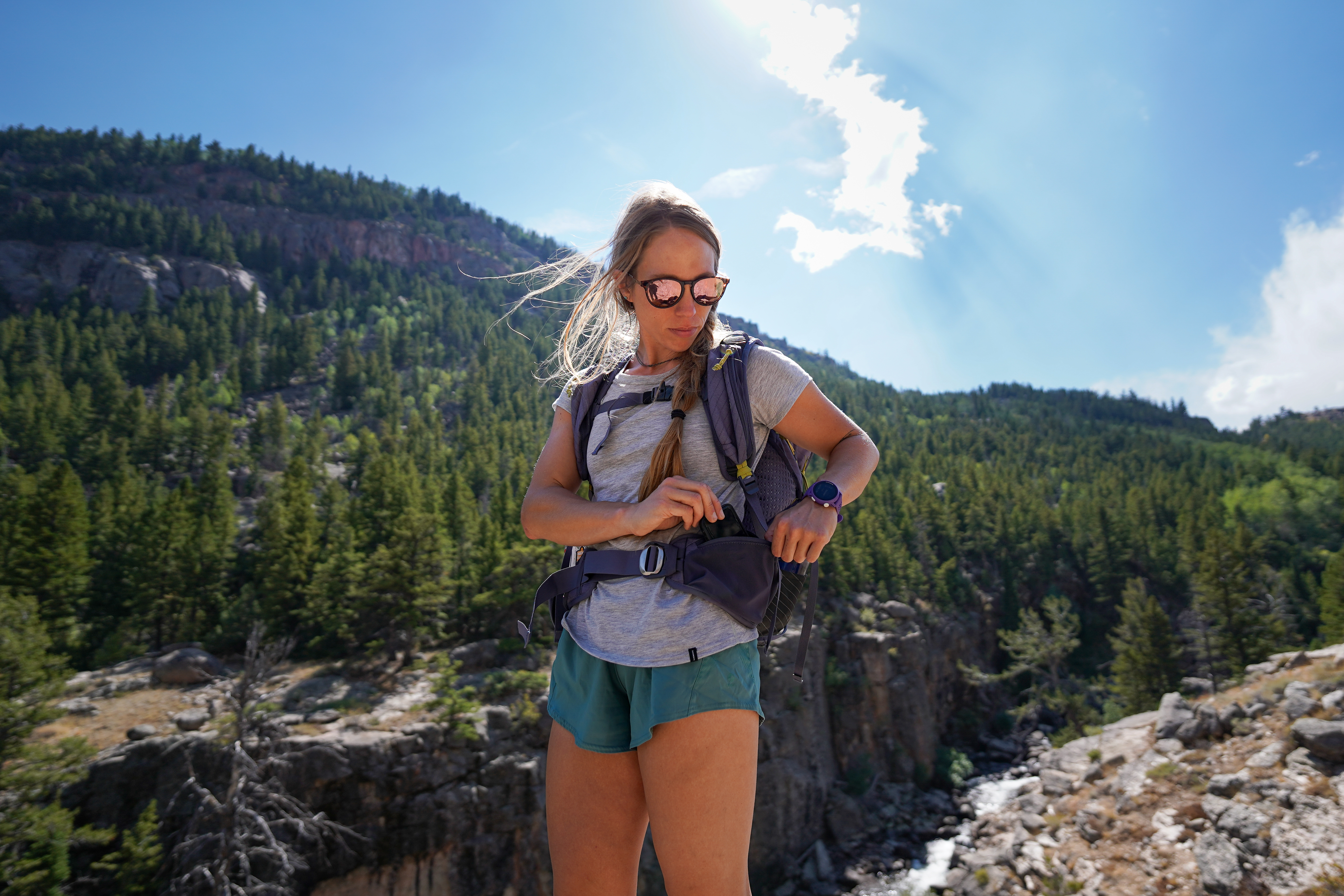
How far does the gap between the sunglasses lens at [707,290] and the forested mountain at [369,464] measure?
0.84 meters

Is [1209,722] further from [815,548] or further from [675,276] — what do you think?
[675,276]

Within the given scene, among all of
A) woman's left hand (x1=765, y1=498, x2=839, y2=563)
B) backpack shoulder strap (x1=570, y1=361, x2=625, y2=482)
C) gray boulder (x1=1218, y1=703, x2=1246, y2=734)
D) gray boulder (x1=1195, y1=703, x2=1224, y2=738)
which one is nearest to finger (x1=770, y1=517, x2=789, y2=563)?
woman's left hand (x1=765, y1=498, x2=839, y2=563)

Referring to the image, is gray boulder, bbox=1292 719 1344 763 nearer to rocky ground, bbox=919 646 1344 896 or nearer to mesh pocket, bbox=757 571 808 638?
rocky ground, bbox=919 646 1344 896

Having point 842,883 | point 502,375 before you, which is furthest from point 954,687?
point 502,375

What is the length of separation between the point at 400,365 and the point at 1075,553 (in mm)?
88083

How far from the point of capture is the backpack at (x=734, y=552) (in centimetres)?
157

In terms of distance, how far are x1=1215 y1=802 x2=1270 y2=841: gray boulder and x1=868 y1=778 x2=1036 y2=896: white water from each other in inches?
679

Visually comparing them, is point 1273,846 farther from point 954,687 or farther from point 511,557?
point 954,687

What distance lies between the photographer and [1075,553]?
58.3 metres

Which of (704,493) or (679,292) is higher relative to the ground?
(679,292)

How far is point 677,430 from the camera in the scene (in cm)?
175

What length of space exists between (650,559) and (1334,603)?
140 feet

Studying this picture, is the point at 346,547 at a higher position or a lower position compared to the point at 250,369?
lower

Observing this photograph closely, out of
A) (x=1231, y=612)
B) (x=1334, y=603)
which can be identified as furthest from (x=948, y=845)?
(x=1334, y=603)
